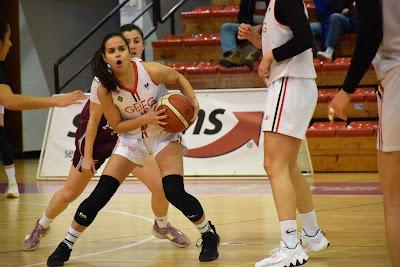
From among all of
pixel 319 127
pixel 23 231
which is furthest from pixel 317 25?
pixel 23 231

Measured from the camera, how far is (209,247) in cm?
527

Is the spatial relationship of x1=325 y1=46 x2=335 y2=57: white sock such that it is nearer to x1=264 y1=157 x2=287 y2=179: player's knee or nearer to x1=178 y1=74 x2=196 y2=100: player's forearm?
x1=178 y1=74 x2=196 y2=100: player's forearm

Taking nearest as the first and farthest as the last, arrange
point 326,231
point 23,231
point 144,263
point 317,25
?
point 144,263
point 326,231
point 23,231
point 317,25

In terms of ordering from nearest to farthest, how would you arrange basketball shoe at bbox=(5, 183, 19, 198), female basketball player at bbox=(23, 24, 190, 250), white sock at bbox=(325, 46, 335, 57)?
1. female basketball player at bbox=(23, 24, 190, 250)
2. basketball shoe at bbox=(5, 183, 19, 198)
3. white sock at bbox=(325, 46, 335, 57)

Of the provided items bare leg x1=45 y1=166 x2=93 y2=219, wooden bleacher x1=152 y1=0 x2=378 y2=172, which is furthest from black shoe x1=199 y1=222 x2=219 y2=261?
wooden bleacher x1=152 y1=0 x2=378 y2=172

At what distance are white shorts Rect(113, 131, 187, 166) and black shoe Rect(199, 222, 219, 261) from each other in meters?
0.62

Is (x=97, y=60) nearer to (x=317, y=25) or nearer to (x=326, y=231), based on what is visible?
(x=326, y=231)

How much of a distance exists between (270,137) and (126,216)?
9.79 feet

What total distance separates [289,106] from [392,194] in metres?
1.41

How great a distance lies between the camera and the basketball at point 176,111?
5160 millimetres

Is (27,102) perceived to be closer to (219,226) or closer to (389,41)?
(219,226)

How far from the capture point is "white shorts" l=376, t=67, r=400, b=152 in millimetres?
3469

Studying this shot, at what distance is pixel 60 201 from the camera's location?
5824 millimetres

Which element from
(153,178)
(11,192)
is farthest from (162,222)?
(11,192)
